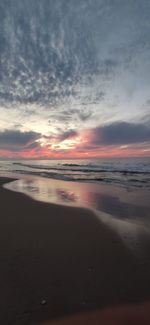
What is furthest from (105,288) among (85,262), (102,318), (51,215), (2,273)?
(51,215)

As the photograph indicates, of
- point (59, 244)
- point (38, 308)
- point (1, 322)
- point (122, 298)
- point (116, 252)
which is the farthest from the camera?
point (59, 244)

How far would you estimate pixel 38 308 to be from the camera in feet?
8.69

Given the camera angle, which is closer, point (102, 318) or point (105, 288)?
point (102, 318)

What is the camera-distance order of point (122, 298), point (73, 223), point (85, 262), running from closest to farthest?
point (122, 298) → point (85, 262) → point (73, 223)

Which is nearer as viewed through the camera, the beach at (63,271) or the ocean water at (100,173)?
the beach at (63,271)

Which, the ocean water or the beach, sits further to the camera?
the ocean water

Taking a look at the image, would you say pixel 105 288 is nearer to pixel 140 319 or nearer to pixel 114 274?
pixel 114 274

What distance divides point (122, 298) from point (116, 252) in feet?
4.33

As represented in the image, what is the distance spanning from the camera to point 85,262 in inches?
148

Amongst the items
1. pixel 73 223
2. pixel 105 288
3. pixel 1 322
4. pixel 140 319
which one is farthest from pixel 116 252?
pixel 1 322

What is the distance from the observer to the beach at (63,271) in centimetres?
271

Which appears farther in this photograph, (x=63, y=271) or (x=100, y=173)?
(x=100, y=173)

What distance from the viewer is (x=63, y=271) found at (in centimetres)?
346

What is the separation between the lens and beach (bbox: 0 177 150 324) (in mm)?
2705
